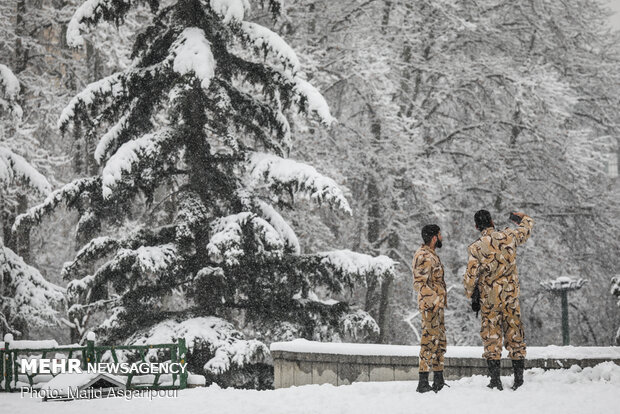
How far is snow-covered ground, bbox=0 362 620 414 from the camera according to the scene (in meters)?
7.47

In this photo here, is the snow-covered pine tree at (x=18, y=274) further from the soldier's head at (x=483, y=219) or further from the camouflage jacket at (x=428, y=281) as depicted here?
the soldier's head at (x=483, y=219)

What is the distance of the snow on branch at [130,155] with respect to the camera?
1263 centimetres

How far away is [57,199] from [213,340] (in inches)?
139

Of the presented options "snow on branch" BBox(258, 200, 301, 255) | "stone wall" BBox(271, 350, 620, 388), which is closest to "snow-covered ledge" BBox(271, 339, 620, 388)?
"stone wall" BBox(271, 350, 620, 388)

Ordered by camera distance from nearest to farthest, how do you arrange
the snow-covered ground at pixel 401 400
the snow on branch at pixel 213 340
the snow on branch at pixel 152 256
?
the snow-covered ground at pixel 401 400 → the snow on branch at pixel 213 340 → the snow on branch at pixel 152 256

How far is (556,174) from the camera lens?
22844 millimetres

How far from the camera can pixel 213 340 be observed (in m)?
12.4

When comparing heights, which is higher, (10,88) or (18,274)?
(10,88)

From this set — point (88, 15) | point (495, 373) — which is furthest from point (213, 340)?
point (88, 15)

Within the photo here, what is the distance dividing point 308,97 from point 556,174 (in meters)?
11.4

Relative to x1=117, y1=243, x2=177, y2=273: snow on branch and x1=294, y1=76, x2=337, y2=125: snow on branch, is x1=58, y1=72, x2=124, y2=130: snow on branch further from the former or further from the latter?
x1=294, y1=76, x2=337, y2=125: snow on branch

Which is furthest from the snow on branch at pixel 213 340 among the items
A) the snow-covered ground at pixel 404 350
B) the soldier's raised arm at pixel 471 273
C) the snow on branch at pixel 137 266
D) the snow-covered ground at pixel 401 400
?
the soldier's raised arm at pixel 471 273

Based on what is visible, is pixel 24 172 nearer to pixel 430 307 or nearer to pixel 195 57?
pixel 195 57

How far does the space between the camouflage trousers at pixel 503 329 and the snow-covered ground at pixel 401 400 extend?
380 mm
